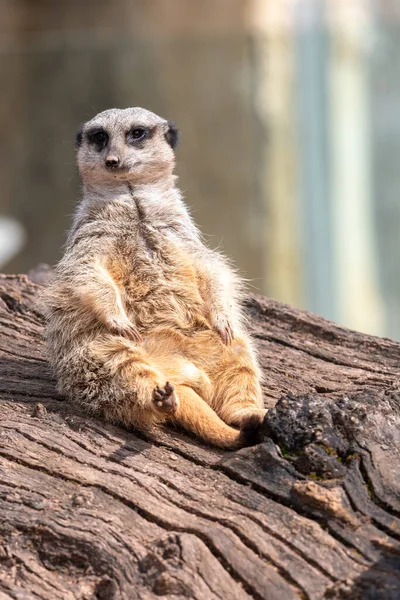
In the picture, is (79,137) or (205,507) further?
(79,137)

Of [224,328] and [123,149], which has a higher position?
[123,149]

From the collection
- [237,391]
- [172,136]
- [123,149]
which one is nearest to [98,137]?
[123,149]

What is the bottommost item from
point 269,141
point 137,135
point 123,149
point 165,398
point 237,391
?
point 165,398

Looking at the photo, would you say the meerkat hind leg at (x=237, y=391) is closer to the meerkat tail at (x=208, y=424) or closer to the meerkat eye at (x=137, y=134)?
the meerkat tail at (x=208, y=424)

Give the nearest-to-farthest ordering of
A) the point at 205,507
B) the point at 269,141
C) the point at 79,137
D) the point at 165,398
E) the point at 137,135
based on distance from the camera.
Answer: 1. the point at 205,507
2. the point at 165,398
3. the point at 137,135
4. the point at 79,137
5. the point at 269,141

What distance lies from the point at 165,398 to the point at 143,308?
544 mm

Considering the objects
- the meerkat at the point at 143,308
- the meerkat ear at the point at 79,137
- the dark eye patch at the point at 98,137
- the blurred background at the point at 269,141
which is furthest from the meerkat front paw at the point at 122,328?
the blurred background at the point at 269,141

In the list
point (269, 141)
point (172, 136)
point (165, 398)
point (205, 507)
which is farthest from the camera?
point (269, 141)

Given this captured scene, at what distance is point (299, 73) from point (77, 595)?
8.03 m

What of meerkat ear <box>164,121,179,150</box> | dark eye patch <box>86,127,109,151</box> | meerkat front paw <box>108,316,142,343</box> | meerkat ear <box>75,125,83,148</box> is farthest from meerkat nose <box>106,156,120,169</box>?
meerkat front paw <box>108,316,142,343</box>

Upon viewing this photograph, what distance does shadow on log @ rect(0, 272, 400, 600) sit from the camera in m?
2.44

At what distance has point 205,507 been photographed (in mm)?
2697

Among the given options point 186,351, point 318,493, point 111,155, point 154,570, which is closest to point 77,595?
point 154,570

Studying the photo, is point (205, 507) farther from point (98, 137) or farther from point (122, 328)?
point (98, 137)
